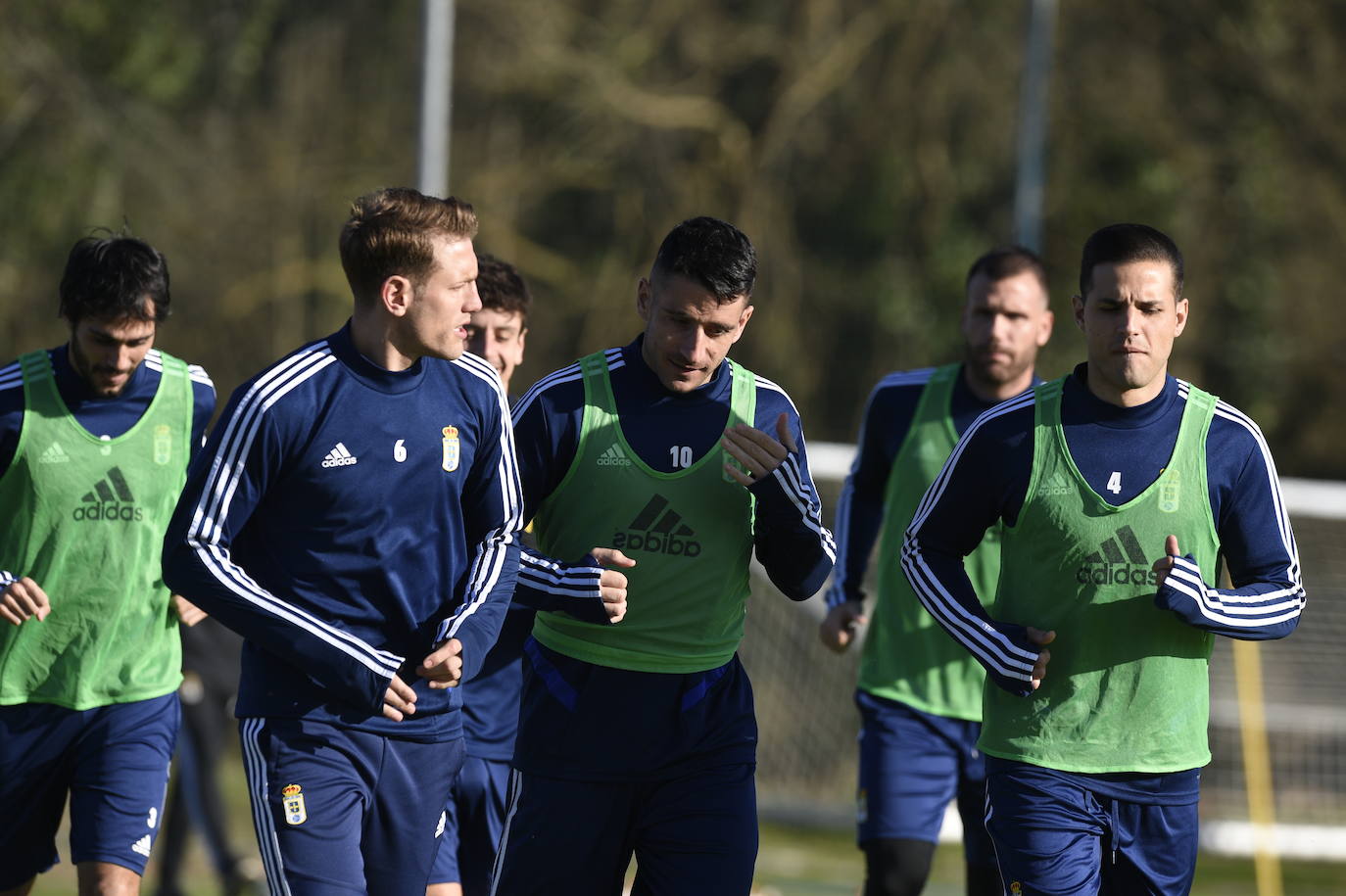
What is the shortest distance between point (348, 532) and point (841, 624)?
2.38 m

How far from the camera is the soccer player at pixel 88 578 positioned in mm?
5086

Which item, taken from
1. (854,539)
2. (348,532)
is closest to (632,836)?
(348,532)

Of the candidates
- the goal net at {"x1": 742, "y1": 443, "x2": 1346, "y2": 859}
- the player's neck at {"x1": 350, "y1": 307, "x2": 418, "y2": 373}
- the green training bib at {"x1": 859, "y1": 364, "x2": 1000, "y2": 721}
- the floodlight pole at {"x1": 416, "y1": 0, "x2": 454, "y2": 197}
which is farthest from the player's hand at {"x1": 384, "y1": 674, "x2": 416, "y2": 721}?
the floodlight pole at {"x1": 416, "y1": 0, "x2": 454, "y2": 197}

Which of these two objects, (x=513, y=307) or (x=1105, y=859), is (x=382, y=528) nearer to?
(x=513, y=307)

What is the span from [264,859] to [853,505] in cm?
280

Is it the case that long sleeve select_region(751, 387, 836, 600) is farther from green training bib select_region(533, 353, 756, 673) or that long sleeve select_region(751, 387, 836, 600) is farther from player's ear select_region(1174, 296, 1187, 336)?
player's ear select_region(1174, 296, 1187, 336)

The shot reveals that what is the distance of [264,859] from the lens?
4148mm

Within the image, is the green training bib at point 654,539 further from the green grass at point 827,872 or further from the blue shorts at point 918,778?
the green grass at point 827,872

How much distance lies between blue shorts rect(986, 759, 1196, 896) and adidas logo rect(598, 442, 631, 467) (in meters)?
1.26

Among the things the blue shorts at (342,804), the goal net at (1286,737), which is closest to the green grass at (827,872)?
the goal net at (1286,737)

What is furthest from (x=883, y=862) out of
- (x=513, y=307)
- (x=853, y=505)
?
(x=513, y=307)

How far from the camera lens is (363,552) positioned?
4.17 meters

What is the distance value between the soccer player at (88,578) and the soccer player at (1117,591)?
8.27 ft

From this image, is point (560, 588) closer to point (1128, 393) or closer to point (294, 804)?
point (294, 804)
